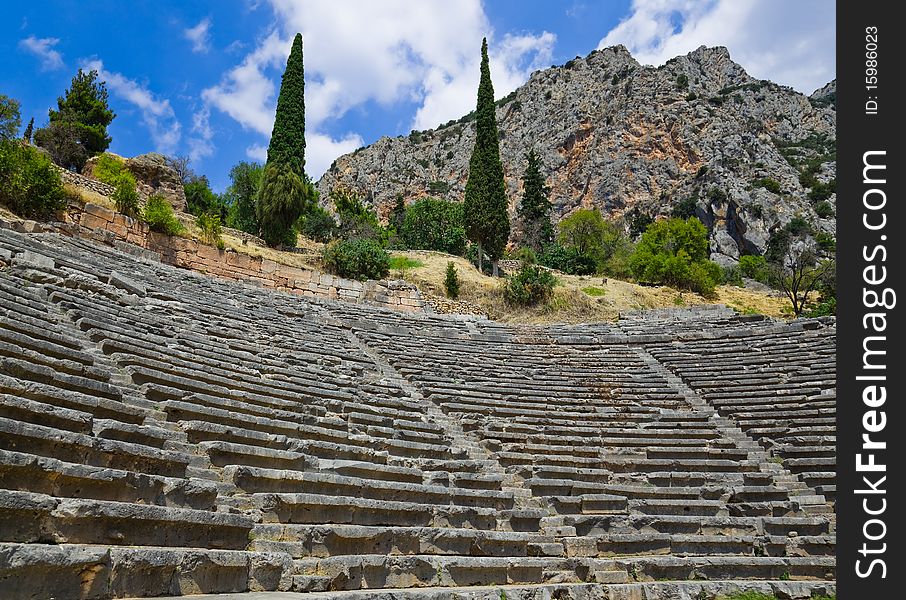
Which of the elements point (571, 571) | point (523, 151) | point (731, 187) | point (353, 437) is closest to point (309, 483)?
point (353, 437)

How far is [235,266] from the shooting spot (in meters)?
16.6

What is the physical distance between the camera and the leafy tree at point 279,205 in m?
23.2

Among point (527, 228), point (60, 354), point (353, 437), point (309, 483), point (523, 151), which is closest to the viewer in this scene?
point (309, 483)

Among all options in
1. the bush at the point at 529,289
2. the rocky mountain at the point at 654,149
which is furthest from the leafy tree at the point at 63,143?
the rocky mountain at the point at 654,149

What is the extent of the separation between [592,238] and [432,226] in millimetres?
11085

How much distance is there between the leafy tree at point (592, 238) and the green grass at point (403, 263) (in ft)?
49.7

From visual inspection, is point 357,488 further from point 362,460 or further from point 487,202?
point 487,202

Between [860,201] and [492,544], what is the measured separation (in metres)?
5.20

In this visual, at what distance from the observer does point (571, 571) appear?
5043 millimetres

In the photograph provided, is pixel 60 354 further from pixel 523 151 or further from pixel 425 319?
pixel 523 151

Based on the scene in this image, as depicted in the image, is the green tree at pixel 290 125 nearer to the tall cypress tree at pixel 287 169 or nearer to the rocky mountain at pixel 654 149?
the tall cypress tree at pixel 287 169

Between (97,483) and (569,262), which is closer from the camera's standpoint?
(97,483)

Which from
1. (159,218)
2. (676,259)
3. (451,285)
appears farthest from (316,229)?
(676,259)

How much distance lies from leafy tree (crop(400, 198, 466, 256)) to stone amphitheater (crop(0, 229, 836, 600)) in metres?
23.1
